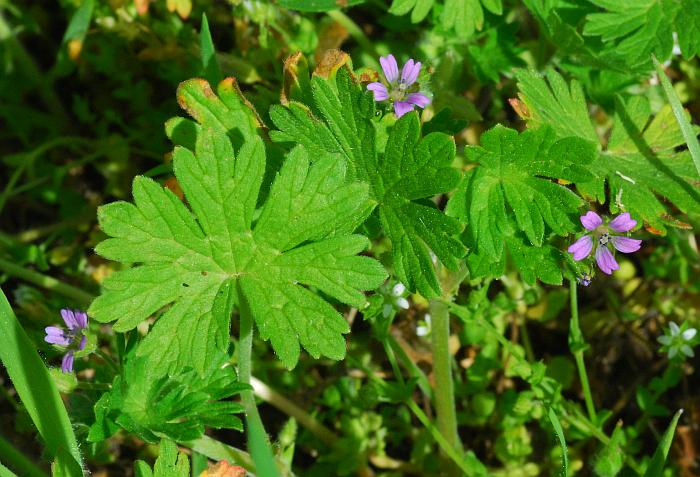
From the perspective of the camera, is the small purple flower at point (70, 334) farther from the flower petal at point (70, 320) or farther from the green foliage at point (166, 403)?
the green foliage at point (166, 403)

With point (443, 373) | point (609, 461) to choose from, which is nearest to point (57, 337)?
point (443, 373)

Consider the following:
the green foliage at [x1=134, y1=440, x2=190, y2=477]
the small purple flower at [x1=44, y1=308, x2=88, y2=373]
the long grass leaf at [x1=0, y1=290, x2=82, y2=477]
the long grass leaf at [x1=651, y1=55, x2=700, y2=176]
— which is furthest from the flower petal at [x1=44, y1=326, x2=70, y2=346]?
the long grass leaf at [x1=651, y1=55, x2=700, y2=176]

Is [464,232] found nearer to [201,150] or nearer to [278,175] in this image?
[278,175]

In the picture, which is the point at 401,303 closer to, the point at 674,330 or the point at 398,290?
the point at 398,290

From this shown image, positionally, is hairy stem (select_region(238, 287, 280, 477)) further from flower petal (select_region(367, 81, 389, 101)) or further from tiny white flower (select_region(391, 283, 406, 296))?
flower petal (select_region(367, 81, 389, 101))

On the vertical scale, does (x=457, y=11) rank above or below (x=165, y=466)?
above

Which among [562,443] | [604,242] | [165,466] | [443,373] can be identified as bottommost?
[443,373]

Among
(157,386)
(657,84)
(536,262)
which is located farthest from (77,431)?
(657,84)

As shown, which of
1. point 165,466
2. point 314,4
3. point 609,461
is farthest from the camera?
point 314,4
